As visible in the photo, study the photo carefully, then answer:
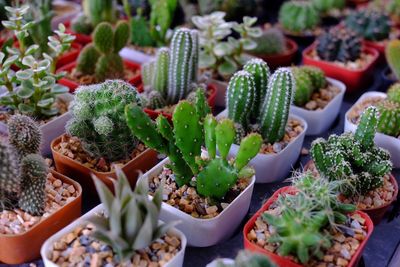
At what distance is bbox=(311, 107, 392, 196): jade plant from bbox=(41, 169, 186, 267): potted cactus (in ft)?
1.77

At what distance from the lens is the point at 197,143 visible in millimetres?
1466

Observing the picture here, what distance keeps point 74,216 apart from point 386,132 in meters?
1.18

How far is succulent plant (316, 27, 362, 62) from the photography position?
243cm

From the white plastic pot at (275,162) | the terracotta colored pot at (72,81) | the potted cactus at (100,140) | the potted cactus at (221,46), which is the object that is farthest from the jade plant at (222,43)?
the potted cactus at (100,140)

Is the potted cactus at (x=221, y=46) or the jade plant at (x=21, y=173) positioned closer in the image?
the jade plant at (x=21, y=173)

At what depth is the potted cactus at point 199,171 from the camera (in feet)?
4.59

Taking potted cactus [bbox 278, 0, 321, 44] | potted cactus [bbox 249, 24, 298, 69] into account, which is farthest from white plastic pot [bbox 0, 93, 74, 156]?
potted cactus [bbox 278, 0, 321, 44]

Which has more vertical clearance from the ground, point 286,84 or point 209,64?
point 286,84

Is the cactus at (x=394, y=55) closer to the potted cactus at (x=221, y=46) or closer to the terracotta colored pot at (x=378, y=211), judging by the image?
the potted cactus at (x=221, y=46)

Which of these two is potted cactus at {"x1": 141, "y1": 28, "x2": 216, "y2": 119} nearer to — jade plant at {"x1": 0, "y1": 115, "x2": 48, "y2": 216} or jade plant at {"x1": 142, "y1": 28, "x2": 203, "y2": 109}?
jade plant at {"x1": 142, "y1": 28, "x2": 203, "y2": 109}

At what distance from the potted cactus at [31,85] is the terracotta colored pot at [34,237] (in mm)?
458

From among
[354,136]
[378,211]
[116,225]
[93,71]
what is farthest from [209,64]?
[116,225]

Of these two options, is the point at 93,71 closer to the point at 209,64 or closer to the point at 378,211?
the point at 209,64

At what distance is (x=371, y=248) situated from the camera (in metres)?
1.56
